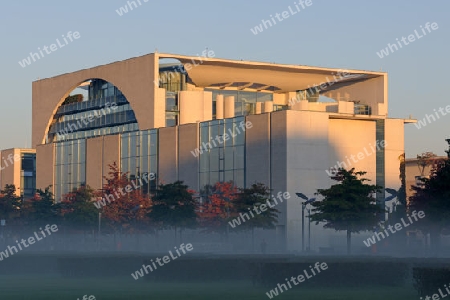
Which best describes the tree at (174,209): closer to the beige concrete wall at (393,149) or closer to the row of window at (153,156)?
the row of window at (153,156)

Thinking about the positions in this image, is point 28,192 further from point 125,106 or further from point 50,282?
point 50,282

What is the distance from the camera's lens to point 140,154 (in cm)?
10456

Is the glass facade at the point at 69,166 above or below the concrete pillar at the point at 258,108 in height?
below

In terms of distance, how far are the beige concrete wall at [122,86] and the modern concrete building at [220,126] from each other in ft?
0.37

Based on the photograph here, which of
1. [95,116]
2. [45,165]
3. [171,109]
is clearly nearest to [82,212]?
[171,109]

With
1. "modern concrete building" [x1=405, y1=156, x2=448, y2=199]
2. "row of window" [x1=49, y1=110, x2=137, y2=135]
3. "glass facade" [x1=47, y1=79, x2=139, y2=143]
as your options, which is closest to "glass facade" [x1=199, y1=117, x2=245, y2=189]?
"glass facade" [x1=47, y1=79, x2=139, y2=143]

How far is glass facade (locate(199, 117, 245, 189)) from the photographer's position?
309 ft

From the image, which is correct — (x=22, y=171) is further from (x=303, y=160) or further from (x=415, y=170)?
(x=415, y=170)

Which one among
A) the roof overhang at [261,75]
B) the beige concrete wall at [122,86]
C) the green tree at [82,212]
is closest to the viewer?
the green tree at [82,212]

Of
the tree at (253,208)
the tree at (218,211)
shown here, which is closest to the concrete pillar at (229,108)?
the tree at (218,211)

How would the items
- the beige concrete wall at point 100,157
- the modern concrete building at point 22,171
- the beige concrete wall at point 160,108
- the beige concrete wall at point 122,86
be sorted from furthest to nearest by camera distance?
the modern concrete building at point 22,171 < the beige concrete wall at point 100,157 < the beige concrete wall at point 122,86 < the beige concrete wall at point 160,108

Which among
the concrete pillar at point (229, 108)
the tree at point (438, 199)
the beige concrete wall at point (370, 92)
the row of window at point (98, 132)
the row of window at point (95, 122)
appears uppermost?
the beige concrete wall at point (370, 92)

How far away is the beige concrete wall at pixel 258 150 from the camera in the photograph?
9181 centimetres

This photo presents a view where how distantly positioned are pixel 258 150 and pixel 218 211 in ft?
36.2
